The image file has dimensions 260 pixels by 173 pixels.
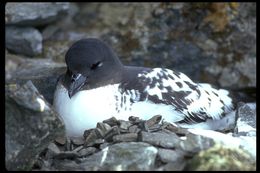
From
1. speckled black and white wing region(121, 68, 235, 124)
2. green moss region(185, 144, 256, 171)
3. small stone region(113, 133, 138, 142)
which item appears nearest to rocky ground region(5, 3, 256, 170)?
small stone region(113, 133, 138, 142)

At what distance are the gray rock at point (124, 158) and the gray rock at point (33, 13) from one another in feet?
9.36

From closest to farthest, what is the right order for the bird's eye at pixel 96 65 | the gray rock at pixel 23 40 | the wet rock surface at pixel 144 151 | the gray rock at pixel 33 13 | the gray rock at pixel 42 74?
the wet rock surface at pixel 144 151, the bird's eye at pixel 96 65, the gray rock at pixel 42 74, the gray rock at pixel 33 13, the gray rock at pixel 23 40

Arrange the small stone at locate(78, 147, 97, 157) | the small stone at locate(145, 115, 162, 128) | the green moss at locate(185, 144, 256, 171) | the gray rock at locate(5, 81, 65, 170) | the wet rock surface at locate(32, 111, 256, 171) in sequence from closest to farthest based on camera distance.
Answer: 1. the green moss at locate(185, 144, 256, 171)
2. the wet rock surface at locate(32, 111, 256, 171)
3. the gray rock at locate(5, 81, 65, 170)
4. the small stone at locate(78, 147, 97, 157)
5. the small stone at locate(145, 115, 162, 128)

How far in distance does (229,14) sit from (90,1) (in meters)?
1.71

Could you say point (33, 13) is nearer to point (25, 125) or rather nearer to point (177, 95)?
point (177, 95)

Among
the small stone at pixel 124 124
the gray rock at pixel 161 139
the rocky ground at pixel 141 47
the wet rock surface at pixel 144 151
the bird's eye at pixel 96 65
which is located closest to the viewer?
the wet rock surface at pixel 144 151

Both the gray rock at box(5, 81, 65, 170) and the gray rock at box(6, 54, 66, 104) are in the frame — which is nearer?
the gray rock at box(5, 81, 65, 170)

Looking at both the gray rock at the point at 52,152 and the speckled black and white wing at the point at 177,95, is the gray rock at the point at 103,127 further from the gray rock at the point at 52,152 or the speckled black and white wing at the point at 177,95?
the speckled black and white wing at the point at 177,95

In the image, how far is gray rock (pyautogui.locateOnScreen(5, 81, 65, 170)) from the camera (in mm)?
4527

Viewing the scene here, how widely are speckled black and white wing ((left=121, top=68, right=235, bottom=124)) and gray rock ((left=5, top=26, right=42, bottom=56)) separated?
71.0 inches

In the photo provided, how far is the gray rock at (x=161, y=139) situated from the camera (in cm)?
466

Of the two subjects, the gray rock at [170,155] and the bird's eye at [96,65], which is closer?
the gray rock at [170,155]

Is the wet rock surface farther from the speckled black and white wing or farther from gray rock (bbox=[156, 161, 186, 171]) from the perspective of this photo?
the speckled black and white wing

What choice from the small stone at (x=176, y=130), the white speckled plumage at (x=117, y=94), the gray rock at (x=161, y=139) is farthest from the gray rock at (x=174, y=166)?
the white speckled plumage at (x=117, y=94)
